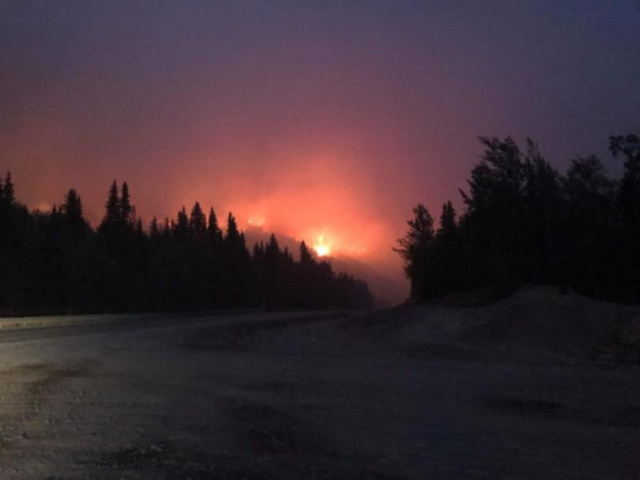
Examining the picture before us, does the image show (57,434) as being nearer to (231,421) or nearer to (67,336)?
(231,421)

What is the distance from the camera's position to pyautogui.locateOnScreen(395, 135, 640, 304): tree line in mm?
43312

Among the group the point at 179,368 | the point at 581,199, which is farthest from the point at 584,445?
the point at 581,199


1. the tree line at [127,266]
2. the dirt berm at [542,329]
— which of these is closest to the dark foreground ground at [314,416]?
the dirt berm at [542,329]

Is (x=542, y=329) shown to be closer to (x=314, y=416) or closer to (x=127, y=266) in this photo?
(x=314, y=416)

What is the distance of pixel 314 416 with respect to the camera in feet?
45.4

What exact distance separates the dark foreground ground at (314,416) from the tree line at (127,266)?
5221cm

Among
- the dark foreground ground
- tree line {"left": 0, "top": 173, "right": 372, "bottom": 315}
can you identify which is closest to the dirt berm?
the dark foreground ground

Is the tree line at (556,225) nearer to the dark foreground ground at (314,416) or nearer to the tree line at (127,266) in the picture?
the dark foreground ground at (314,416)

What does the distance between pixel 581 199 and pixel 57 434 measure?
42606 millimetres

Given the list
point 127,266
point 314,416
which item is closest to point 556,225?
point 314,416

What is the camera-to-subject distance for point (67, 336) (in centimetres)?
3603

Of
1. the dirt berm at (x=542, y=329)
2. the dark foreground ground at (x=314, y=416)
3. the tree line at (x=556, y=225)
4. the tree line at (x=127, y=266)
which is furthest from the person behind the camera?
the tree line at (x=127, y=266)

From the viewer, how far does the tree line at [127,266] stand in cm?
8138

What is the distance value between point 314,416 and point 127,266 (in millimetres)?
98183
